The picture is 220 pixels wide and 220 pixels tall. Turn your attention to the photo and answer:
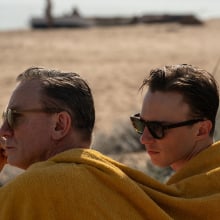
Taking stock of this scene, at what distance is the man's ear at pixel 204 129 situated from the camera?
246 cm

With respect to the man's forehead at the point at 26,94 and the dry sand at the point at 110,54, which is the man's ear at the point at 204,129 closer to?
the man's forehead at the point at 26,94

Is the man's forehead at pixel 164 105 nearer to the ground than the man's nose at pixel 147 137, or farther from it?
farther from it

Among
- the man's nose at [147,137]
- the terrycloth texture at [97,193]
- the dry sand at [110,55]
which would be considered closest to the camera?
the terrycloth texture at [97,193]

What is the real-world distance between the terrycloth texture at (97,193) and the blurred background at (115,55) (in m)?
2.65

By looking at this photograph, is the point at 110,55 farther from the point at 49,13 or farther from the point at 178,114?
the point at 178,114

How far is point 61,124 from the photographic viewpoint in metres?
2.19

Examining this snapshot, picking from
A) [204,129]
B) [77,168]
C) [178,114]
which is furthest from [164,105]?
[77,168]

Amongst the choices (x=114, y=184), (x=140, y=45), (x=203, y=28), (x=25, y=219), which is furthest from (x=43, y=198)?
(x=203, y=28)

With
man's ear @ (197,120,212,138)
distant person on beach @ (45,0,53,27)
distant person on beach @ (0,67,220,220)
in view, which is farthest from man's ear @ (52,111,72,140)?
distant person on beach @ (45,0,53,27)

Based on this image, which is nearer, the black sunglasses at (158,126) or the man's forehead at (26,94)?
the man's forehead at (26,94)

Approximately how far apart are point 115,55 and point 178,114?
67.0ft

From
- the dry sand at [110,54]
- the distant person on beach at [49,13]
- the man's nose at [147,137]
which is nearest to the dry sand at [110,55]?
the dry sand at [110,54]

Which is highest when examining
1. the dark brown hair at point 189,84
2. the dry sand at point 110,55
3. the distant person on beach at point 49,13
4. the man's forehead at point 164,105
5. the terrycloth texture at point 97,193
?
the dark brown hair at point 189,84

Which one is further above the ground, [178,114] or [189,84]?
[189,84]
